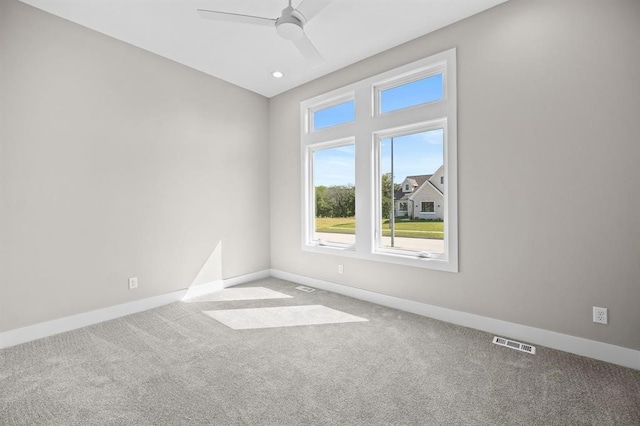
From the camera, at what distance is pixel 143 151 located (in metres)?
3.33

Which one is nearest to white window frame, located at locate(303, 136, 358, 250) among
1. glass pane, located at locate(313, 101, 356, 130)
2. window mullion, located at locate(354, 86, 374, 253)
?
glass pane, located at locate(313, 101, 356, 130)

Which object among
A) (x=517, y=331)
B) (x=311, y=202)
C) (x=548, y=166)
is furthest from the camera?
(x=311, y=202)

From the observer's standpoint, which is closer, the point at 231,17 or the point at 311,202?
the point at 231,17

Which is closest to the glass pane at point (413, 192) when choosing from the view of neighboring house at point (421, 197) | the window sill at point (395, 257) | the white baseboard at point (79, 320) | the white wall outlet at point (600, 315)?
the view of neighboring house at point (421, 197)

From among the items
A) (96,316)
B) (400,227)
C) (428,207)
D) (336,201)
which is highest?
(336,201)

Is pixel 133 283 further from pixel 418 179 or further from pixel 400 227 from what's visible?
pixel 418 179

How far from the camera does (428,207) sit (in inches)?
128

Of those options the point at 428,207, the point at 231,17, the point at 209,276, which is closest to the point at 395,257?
the point at 428,207

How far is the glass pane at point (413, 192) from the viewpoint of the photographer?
3.18 m

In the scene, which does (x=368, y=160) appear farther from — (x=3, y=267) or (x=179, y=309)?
(x=3, y=267)

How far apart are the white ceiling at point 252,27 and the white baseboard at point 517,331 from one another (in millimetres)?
2849

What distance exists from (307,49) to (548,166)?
2.28 metres

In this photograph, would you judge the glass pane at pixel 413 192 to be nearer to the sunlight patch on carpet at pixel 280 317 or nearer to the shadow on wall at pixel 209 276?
Result: the sunlight patch on carpet at pixel 280 317

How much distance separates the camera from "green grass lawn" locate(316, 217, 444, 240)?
3.21m
